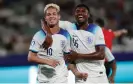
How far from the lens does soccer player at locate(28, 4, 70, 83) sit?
16.6 ft

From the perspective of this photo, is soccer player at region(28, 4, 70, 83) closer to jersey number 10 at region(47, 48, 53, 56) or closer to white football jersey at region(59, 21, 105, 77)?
jersey number 10 at region(47, 48, 53, 56)

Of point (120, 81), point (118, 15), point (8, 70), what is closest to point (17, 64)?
point (8, 70)

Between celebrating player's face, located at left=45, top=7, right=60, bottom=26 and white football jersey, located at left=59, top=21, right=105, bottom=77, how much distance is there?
1.34 feet

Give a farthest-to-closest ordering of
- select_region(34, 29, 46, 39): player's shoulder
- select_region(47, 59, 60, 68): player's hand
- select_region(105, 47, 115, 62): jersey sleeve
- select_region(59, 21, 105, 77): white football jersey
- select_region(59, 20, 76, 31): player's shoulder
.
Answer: select_region(105, 47, 115, 62): jersey sleeve → select_region(59, 20, 76, 31): player's shoulder → select_region(59, 21, 105, 77): white football jersey → select_region(34, 29, 46, 39): player's shoulder → select_region(47, 59, 60, 68): player's hand

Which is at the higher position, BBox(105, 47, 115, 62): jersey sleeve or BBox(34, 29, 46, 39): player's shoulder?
BBox(34, 29, 46, 39): player's shoulder

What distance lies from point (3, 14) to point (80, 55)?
678cm

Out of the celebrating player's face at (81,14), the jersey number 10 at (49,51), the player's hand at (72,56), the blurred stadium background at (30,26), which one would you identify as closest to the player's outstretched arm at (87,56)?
the player's hand at (72,56)

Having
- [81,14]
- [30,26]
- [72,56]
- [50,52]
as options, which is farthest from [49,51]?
[30,26]

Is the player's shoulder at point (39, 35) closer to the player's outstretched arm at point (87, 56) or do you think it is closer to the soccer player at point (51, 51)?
the soccer player at point (51, 51)

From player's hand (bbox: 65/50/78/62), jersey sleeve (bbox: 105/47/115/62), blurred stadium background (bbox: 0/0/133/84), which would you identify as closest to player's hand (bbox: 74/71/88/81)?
player's hand (bbox: 65/50/78/62)

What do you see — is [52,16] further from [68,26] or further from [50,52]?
[68,26]

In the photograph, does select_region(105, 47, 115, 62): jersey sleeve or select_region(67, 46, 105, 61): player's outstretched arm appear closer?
select_region(67, 46, 105, 61): player's outstretched arm

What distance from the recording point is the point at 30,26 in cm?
1128

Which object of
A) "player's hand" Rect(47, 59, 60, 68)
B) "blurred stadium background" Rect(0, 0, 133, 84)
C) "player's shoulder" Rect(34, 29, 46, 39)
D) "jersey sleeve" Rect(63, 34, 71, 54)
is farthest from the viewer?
"blurred stadium background" Rect(0, 0, 133, 84)
